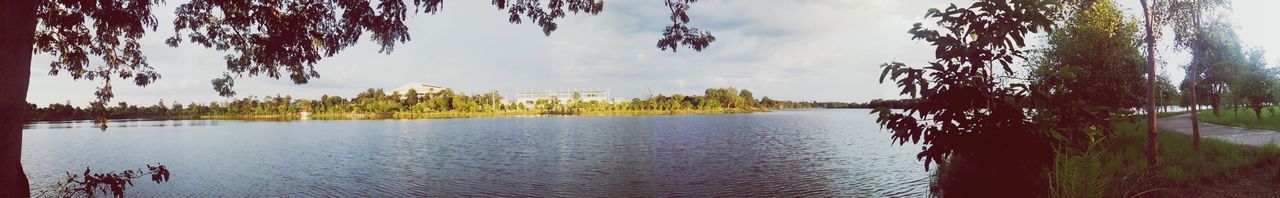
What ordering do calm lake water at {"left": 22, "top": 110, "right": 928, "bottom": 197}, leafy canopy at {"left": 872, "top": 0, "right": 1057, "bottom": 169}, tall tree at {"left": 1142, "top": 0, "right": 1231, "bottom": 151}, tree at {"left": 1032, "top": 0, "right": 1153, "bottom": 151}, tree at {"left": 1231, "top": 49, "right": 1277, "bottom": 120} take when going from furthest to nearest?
tree at {"left": 1231, "top": 49, "right": 1277, "bottom": 120} < calm lake water at {"left": 22, "top": 110, "right": 928, "bottom": 197} < tree at {"left": 1032, "top": 0, "right": 1153, "bottom": 151} < tall tree at {"left": 1142, "top": 0, "right": 1231, "bottom": 151} < leafy canopy at {"left": 872, "top": 0, "right": 1057, "bottom": 169}

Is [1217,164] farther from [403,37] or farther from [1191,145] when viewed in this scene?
[403,37]

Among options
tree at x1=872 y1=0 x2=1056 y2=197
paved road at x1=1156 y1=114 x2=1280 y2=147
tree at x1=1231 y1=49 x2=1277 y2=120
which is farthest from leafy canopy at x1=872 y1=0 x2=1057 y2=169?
tree at x1=1231 y1=49 x2=1277 y2=120

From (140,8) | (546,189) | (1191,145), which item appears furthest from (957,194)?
(140,8)

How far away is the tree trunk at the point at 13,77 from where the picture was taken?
21.3 feet

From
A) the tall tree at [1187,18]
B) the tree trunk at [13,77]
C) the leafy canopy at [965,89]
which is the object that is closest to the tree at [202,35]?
the tree trunk at [13,77]

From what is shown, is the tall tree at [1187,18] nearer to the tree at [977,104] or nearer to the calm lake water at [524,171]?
the calm lake water at [524,171]

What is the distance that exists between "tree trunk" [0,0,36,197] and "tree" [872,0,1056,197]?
29.5ft

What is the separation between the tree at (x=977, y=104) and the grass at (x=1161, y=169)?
2.07 ft

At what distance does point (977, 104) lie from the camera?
637cm

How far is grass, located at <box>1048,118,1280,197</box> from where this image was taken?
709 cm

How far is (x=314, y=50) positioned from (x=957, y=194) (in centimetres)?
1536

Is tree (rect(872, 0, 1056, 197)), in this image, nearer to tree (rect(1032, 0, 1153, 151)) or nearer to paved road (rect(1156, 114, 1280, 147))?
tree (rect(1032, 0, 1153, 151))

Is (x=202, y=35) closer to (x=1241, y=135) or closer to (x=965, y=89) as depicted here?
(x=965, y=89)

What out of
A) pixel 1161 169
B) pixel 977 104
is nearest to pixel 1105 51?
pixel 1161 169
